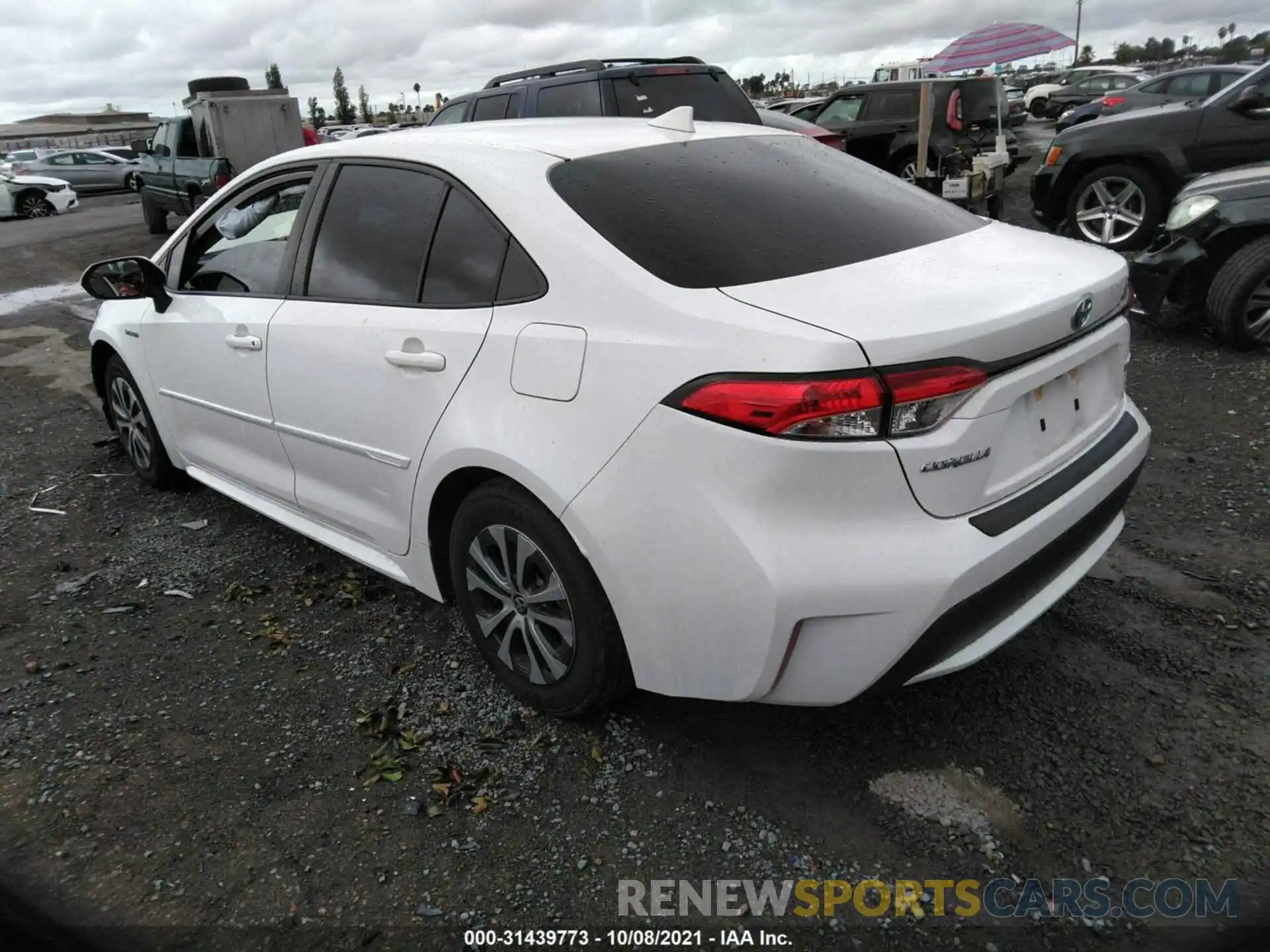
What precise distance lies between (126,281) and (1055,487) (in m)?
3.88

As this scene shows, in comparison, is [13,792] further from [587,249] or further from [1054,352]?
[1054,352]

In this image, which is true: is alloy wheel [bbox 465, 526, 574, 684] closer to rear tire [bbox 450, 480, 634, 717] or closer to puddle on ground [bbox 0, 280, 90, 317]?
rear tire [bbox 450, 480, 634, 717]

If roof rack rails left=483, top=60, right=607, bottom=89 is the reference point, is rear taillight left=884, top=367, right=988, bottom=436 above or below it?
below

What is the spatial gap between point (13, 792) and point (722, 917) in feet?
6.53

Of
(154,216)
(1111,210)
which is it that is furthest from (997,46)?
(154,216)

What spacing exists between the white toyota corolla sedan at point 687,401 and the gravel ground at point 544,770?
0.32 metres

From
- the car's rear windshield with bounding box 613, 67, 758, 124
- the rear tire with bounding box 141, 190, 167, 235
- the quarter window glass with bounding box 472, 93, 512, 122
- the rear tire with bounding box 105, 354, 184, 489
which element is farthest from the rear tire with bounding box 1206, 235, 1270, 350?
the rear tire with bounding box 141, 190, 167, 235

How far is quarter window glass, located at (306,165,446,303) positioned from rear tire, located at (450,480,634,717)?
74cm

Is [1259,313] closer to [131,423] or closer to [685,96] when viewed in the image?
[685,96]

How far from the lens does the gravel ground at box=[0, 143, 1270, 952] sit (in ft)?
7.09

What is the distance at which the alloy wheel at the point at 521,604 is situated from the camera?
8.28 ft

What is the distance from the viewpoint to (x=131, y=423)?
4.67m

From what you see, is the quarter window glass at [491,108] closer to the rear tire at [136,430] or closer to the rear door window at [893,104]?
the rear tire at [136,430]

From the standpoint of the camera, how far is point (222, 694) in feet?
9.79
